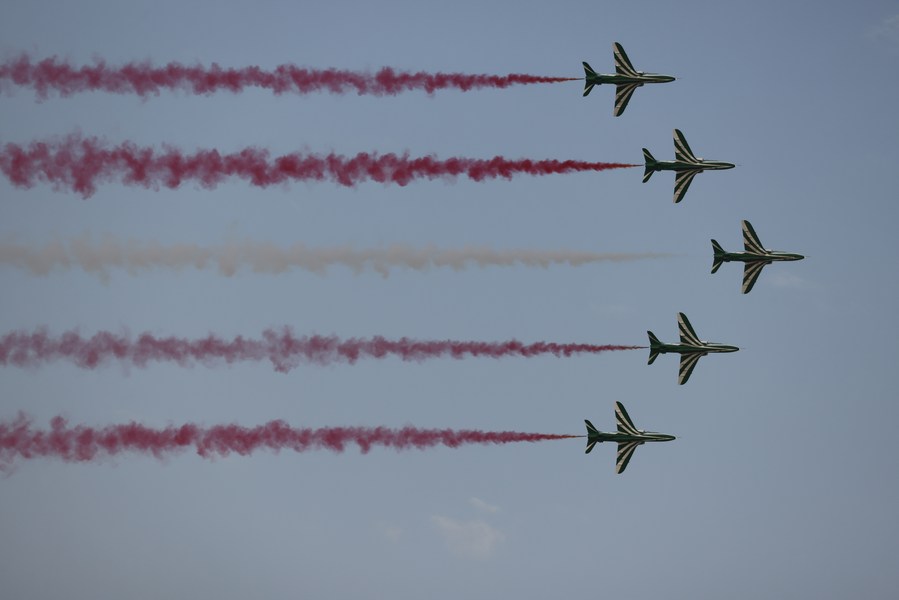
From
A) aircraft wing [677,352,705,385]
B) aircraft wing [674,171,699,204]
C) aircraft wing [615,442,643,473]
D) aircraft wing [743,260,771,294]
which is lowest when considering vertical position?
aircraft wing [615,442,643,473]

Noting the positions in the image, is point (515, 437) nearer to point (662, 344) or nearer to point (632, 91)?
Result: point (662, 344)

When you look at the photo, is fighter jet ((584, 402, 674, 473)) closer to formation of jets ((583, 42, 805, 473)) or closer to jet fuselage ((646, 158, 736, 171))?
formation of jets ((583, 42, 805, 473))

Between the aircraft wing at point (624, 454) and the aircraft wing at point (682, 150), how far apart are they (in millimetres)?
16033

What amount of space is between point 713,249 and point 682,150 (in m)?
5.83

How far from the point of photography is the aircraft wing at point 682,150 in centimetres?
8919

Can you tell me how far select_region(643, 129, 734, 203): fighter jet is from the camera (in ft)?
290

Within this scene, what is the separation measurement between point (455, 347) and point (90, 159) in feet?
64.2

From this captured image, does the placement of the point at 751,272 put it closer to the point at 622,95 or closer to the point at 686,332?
the point at 686,332

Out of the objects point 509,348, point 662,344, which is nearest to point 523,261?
point 509,348

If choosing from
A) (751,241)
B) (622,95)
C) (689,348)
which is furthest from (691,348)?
(622,95)

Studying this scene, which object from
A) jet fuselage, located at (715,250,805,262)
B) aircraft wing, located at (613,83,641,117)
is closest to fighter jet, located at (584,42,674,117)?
aircraft wing, located at (613,83,641,117)

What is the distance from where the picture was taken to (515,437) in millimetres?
78688

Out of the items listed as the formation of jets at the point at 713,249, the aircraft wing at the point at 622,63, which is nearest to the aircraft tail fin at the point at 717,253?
the formation of jets at the point at 713,249

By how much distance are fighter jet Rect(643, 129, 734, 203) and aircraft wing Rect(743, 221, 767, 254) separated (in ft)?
12.3
